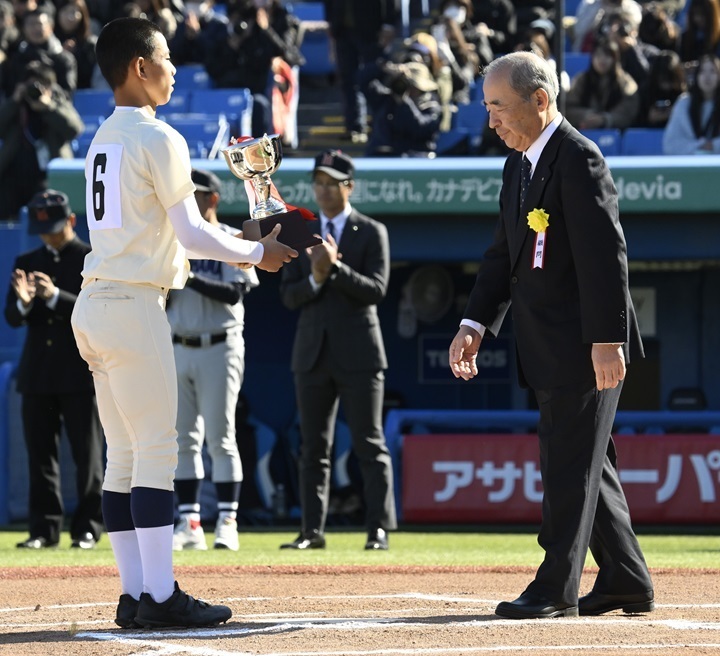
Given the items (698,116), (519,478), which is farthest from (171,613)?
(698,116)

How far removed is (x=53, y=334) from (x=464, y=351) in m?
4.12

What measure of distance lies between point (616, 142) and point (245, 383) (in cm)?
380

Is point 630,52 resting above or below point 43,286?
above

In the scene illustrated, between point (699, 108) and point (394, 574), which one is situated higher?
point (699, 108)

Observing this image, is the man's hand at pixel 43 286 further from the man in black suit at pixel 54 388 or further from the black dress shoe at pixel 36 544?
the black dress shoe at pixel 36 544

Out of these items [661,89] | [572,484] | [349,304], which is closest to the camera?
[572,484]

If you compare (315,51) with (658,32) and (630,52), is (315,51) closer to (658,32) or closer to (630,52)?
(658,32)

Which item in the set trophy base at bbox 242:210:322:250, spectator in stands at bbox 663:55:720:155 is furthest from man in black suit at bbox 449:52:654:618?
spectator in stands at bbox 663:55:720:155

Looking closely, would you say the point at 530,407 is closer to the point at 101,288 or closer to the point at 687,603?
the point at 687,603

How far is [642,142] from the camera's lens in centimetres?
1273

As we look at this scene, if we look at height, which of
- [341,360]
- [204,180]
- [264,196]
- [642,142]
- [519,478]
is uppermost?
[642,142]

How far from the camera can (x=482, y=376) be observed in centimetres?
1293

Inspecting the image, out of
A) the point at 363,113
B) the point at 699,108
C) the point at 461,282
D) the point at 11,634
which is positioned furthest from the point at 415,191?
the point at 11,634

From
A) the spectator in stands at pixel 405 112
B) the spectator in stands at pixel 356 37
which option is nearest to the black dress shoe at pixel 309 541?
the spectator in stands at pixel 405 112
